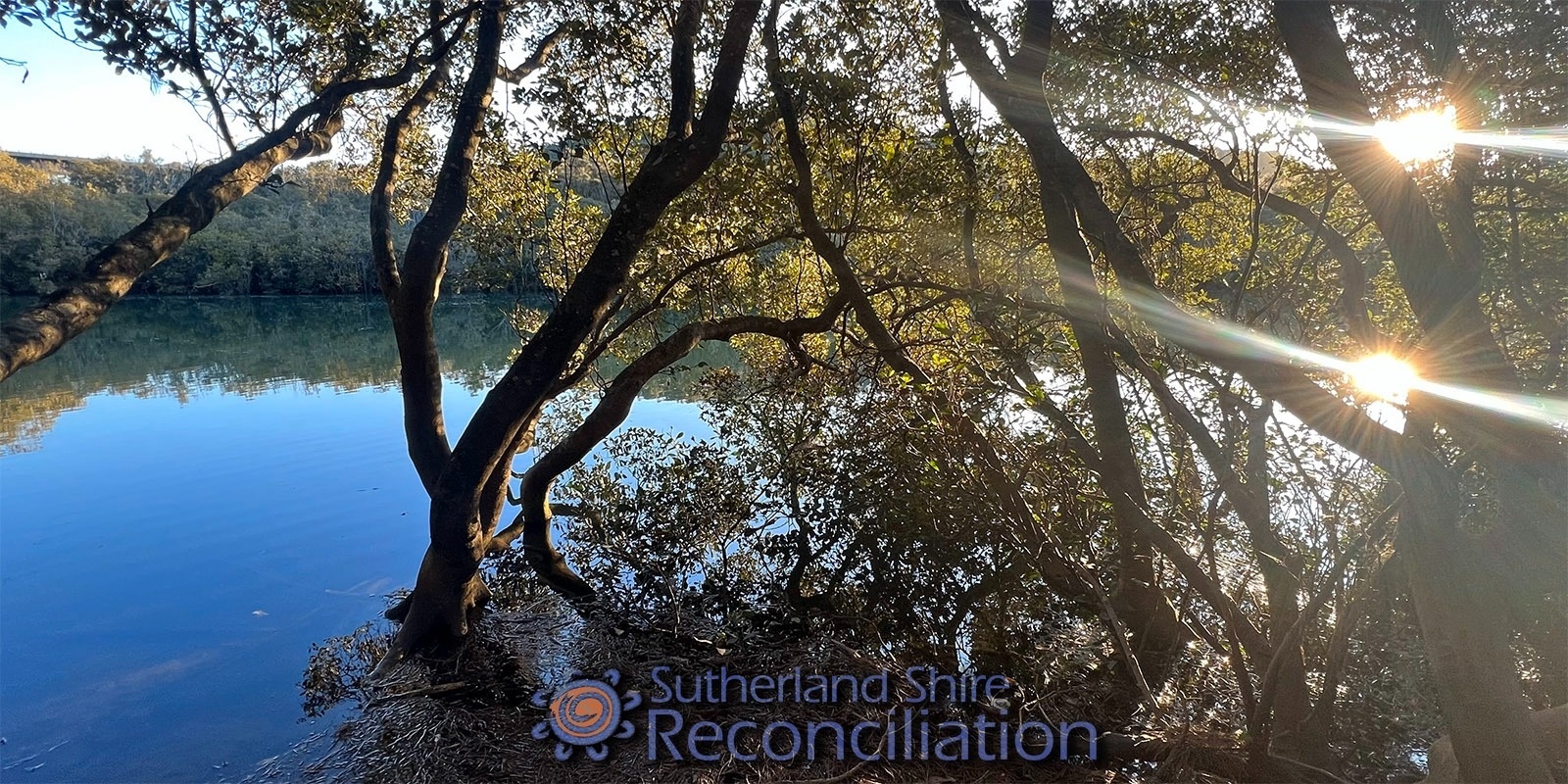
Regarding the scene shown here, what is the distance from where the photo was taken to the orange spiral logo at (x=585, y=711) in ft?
13.8

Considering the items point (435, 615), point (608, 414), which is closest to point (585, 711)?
point (435, 615)

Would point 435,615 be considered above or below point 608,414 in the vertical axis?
below

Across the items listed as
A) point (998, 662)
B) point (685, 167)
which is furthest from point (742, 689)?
point (685, 167)

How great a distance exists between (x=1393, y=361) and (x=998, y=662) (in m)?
2.75

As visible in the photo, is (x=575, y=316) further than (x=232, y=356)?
Answer: No

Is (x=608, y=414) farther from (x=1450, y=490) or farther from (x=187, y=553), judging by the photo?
(x=187, y=553)

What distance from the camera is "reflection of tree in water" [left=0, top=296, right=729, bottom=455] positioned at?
54.3 feet

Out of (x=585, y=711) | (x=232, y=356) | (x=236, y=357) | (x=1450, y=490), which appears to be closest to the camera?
(x=1450, y=490)

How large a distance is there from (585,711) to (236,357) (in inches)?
1029

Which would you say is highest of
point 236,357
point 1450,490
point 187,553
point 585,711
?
point 236,357

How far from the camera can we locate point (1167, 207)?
6.12 meters

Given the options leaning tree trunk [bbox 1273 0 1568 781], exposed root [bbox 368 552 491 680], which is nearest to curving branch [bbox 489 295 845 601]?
exposed root [bbox 368 552 491 680]

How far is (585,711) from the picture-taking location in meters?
4.51

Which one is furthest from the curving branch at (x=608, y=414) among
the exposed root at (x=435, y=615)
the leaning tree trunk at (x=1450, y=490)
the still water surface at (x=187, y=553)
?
the leaning tree trunk at (x=1450, y=490)
